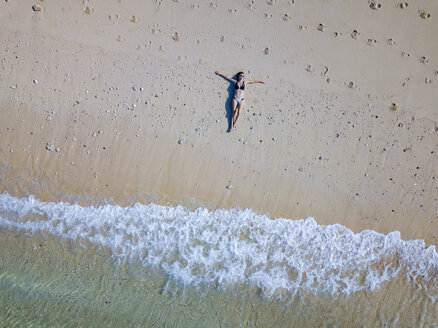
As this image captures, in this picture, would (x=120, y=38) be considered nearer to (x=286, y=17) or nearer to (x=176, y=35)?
(x=176, y=35)

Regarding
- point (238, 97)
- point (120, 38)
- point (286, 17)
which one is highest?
point (286, 17)

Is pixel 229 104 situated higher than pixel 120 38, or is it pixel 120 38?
pixel 120 38

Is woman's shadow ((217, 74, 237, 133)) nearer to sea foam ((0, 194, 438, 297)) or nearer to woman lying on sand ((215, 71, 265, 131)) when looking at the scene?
woman lying on sand ((215, 71, 265, 131))

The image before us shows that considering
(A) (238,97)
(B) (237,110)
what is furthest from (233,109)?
(A) (238,97)

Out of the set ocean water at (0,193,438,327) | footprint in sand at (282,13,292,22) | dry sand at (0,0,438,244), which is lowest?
ocean water at (0,193,438,327)

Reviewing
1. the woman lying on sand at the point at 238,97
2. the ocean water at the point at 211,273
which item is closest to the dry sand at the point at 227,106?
the woman lying on sand at the point at 238,97

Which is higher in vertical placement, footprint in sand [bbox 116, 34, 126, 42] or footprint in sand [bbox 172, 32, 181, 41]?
footprint in sand [bbox 172, 32, 181, 41]

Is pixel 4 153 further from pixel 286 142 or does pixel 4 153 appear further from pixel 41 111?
pixel 286 142

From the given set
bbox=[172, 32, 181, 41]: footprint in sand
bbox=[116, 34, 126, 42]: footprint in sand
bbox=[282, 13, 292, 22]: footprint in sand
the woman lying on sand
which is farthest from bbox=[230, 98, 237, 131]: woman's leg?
bbox=[116, 34, 126, 42]: footprint in sand
